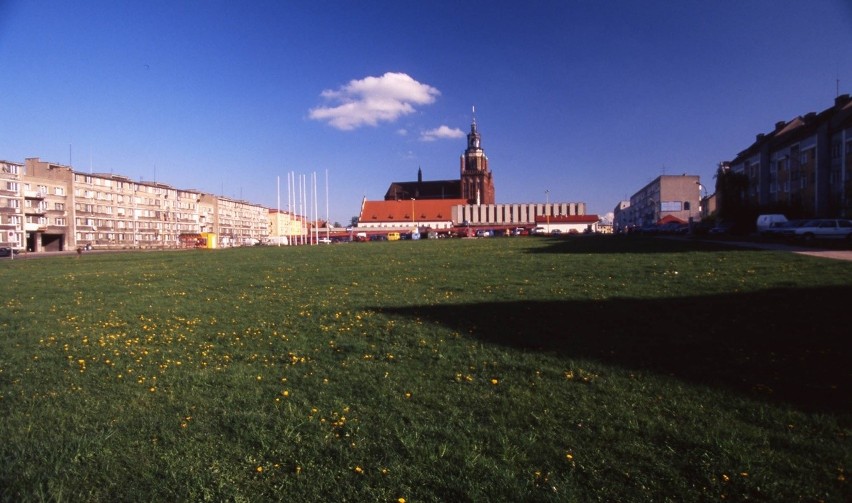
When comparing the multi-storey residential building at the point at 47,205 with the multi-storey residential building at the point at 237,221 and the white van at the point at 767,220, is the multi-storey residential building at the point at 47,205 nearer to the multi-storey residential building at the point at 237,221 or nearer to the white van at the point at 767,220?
the multi-storey residential building at the point at 237,221

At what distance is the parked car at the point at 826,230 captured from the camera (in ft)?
116

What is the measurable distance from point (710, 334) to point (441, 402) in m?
5.20

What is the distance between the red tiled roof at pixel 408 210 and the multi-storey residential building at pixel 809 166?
261 ft

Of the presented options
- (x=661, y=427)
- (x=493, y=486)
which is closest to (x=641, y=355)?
(x=661, y=427)

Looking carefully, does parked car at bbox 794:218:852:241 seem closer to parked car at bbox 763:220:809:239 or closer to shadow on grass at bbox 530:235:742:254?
parked car at bbox 763:220:809:239

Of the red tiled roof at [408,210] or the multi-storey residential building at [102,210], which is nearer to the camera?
the multi-storey residential building at [102,210]

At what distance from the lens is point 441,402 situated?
551 cm

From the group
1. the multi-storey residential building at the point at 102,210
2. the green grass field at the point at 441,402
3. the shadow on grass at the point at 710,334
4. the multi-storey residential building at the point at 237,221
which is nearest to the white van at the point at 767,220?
the shadow on grass at the point at 710,334

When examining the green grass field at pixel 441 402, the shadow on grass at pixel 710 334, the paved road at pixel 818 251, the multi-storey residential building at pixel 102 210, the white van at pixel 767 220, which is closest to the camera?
the green grass field at pixel 441 402

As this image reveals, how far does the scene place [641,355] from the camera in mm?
7172

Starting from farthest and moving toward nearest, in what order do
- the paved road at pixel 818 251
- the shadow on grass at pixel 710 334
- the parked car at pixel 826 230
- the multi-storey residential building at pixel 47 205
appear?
the multi-storey residential building at pixel 47 205, the parked car at pixel 826 230, the paved road at pixel 818 251, the shadow on grass at pixel 710 334

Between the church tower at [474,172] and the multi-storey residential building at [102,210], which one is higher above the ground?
the church tower at [474,172]

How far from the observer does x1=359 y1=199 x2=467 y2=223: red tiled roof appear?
14450 centimetres

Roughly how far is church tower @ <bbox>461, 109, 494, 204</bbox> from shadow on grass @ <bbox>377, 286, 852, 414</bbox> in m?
133
